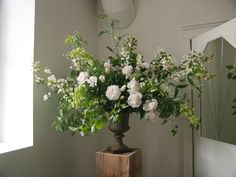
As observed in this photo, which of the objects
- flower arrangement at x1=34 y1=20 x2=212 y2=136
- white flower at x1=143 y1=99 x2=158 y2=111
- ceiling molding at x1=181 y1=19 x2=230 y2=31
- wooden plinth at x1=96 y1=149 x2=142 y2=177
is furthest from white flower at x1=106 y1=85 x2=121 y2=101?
ceiling molding at x1=181 y1=19 x2=230 y2=31

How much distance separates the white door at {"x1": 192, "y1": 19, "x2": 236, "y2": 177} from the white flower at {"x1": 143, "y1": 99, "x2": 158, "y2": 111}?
644 mm

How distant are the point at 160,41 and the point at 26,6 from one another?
3.46 ft

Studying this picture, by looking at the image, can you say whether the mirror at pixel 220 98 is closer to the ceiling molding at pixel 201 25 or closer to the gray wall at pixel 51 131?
the ceiling molding at pixel 201 25

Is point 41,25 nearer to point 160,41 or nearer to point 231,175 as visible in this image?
point 160,41

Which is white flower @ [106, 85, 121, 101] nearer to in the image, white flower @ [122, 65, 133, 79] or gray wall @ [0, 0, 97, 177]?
white flower @ [122, 65, 133, 79]

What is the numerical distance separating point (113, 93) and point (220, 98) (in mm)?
909

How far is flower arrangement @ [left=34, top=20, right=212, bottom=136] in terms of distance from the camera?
45.3 inches

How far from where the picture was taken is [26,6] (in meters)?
1.39

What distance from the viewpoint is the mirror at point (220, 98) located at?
1528 millimetres

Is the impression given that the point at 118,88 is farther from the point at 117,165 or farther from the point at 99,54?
the point at 99,54

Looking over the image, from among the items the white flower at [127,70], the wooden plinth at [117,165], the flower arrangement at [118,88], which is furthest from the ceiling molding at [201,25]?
the wooden plinth at [117,165]

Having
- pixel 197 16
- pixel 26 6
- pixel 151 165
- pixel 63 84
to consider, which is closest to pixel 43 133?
pixel 63 84

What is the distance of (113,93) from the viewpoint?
44.4 inches

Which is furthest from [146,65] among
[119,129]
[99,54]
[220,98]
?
[99,54]
